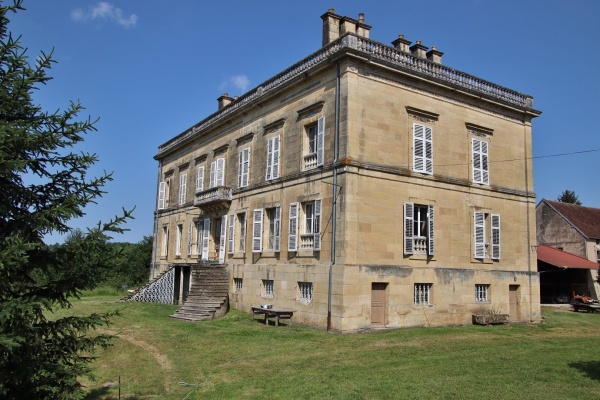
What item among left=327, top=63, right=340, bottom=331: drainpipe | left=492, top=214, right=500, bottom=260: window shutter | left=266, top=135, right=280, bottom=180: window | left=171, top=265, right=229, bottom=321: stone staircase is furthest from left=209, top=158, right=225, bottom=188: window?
left=492, top=214, right=500, bottom=260: window shutter

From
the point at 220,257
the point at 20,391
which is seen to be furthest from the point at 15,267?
the point at 220,257

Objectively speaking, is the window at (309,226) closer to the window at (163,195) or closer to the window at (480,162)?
the window at (480,162)

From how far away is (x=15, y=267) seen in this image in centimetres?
602

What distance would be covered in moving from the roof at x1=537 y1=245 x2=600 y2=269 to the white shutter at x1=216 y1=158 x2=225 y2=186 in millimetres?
17840

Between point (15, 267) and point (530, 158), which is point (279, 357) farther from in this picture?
point (530, 158)

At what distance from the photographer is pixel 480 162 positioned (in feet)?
66.5

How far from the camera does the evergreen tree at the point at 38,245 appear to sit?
6.13 metres

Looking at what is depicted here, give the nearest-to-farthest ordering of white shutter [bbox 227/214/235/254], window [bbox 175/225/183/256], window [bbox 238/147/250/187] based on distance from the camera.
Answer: window [bbox 238/147/250/187]
white shutter [bbox 227/214/235/254]
window [bbox 175/225/183/256]

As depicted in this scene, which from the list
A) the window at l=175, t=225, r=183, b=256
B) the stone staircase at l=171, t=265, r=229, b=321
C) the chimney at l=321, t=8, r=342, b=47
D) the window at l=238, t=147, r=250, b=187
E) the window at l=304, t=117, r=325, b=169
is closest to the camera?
the window at l=304, t=117, r=325, b=169

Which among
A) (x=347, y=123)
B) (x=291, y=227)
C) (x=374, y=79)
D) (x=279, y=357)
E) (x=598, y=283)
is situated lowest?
(x=279, y=357)

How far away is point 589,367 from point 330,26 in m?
14.2

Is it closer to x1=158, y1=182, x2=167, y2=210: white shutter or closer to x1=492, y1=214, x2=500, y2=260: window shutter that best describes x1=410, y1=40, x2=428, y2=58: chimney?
x1=492, y1=214, x2=500, y2=260: window shutter

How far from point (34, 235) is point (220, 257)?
17.0 metres

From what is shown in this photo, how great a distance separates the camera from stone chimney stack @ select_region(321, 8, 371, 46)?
61.3 ft
